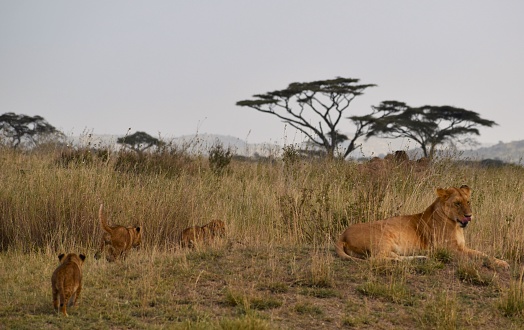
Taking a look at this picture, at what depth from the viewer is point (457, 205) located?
7.85 m

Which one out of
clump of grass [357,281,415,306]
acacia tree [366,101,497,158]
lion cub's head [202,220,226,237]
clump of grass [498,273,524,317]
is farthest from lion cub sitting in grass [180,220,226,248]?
acacia tree [366,101,497,158]

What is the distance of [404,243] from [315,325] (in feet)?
7.75

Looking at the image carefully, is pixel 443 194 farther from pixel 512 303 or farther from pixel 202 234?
pixel 202 234

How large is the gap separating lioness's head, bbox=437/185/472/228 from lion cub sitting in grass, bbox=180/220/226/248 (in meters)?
2.88

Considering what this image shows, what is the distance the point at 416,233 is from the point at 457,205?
557 mm

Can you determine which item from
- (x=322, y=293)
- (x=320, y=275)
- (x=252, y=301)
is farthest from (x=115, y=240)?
(x=322, y=293)

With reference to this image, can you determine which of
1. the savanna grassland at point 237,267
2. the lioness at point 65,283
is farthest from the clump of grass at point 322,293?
the lioness at point 65,283

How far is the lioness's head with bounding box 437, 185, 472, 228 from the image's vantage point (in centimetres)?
779

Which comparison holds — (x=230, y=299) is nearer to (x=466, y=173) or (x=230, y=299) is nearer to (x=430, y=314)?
(x=430, y=314)

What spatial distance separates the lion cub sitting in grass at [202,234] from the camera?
28.9ft

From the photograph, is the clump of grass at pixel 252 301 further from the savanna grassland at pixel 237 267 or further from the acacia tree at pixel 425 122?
the acacia tree at pixel 425 122

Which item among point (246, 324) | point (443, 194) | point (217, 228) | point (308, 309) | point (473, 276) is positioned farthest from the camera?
point (217, 228)

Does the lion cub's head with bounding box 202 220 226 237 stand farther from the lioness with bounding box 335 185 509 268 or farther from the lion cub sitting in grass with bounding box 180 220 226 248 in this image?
the lioness with bounding box 335 185 509 268

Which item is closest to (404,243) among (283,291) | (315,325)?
(283,291)
